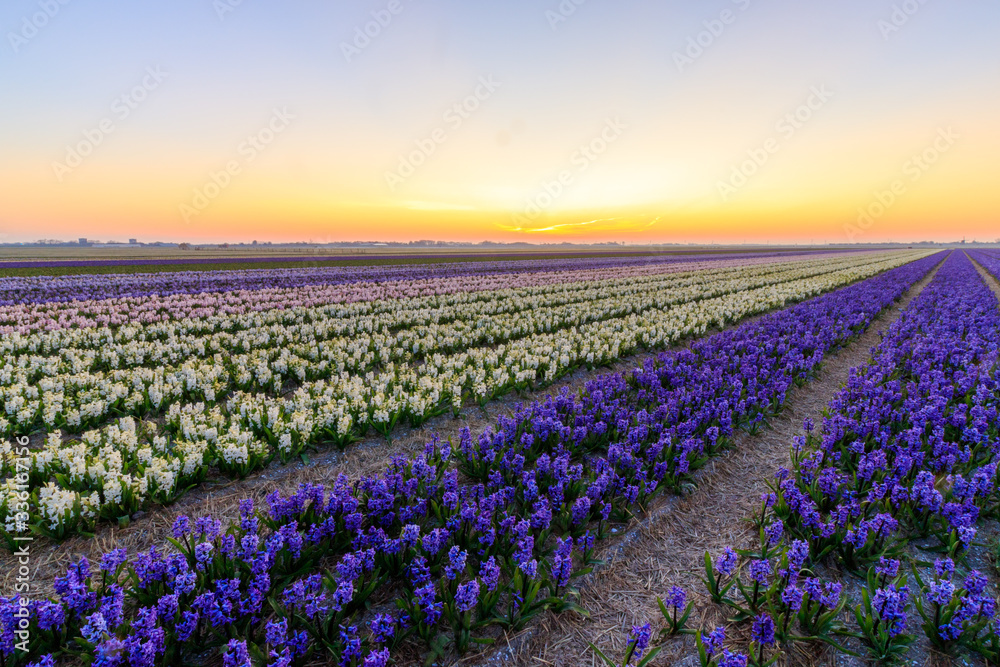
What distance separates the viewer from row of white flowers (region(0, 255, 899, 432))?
24.0ft

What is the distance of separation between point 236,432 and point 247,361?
172 inches

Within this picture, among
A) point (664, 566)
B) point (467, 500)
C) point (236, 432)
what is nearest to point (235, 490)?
point (236, 432)

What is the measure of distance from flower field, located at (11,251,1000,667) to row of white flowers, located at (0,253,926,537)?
40mm

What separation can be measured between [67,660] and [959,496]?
8.30 m

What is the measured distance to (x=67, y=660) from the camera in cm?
313

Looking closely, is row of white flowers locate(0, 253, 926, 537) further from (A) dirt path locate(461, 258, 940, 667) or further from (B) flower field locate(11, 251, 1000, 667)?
(A) dirt path locate(461, 258, 940, 667)

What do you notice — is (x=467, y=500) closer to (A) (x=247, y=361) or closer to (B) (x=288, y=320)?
(A) (x=247, y=361)

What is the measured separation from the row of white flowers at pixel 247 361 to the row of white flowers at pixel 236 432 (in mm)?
140

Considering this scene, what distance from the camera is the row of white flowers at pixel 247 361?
7.32 metres

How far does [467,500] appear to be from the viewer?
4941 mm

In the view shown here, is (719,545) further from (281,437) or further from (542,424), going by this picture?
(281,437)

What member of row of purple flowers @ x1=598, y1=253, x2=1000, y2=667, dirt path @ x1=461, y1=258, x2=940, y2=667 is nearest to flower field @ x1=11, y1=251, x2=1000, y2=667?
row of purple flowers @ x1=598, y1=253, x2=1000, y2=667

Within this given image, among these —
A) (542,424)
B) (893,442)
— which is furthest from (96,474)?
(893,442)

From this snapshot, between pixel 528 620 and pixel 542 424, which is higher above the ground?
pixel 542 424
